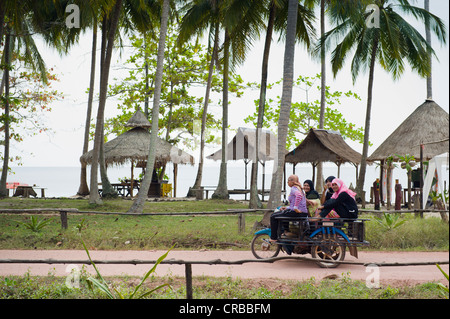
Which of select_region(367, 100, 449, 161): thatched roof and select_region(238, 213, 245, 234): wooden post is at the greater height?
select_region(367, 100, 449, 161): thatched roof

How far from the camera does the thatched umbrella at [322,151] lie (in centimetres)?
1873

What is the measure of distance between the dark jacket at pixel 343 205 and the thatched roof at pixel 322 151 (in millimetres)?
11313

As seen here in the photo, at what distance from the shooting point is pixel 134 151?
837 inches

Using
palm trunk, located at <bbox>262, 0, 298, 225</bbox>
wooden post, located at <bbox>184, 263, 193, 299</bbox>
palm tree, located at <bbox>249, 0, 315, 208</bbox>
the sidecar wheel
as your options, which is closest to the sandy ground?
the sidecar wheel

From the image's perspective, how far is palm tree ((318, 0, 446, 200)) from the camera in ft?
58.6

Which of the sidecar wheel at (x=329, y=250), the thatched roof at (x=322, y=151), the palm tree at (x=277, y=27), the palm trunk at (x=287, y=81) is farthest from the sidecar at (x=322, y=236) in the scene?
the thatched roof at (x=322, y=151)

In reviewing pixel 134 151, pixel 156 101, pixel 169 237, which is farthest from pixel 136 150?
pixel 169 237

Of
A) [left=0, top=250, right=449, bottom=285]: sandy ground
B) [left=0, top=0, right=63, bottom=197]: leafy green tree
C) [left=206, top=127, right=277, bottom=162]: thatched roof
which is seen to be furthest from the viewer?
[left=206, top=127, right=277, bottom=162]: thatched roof

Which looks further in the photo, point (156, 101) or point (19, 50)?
point (19, 50)

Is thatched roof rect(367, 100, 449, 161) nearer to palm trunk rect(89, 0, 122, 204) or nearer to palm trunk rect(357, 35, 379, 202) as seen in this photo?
palm trunk rect(357, 35, 379, 202)

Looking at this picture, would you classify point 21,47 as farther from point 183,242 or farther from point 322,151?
point 183,242

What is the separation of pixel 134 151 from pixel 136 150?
11cm

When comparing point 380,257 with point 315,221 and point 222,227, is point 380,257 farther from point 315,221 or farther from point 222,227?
point 222,227
